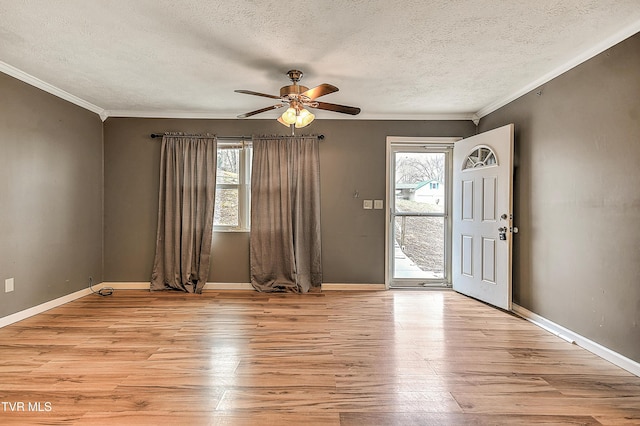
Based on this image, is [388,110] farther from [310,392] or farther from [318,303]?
[310,392]

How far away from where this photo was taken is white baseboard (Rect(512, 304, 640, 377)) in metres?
2.33

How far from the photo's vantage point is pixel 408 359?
2.47 m

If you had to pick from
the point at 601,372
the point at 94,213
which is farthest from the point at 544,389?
the point at 94,213

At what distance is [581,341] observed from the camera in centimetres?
274

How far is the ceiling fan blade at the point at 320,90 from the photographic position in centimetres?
258

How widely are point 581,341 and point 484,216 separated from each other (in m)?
1.60

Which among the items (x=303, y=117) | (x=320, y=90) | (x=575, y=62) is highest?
(x=575, y=62)

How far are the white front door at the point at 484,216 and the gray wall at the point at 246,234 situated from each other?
729 mm

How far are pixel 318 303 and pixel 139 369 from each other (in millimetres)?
2068

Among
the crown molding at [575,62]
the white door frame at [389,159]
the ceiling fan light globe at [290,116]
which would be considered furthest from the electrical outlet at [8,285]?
the crown molding at [575,62]

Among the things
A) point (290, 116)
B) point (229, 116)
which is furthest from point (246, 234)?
point (290, 116)

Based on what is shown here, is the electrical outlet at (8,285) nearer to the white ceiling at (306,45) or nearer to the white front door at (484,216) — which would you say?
A: the white ceiling at (306,45)

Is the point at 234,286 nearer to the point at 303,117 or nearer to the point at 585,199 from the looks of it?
the point at 303,117

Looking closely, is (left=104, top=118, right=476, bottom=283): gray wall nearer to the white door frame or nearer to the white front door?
the white door frame
